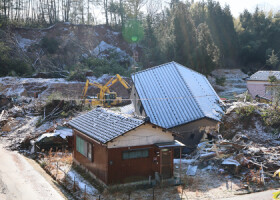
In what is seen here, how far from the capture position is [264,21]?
60281 mm

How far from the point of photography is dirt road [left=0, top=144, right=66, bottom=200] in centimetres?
1280

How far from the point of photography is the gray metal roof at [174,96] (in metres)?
20.1

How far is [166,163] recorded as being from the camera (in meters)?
14.3

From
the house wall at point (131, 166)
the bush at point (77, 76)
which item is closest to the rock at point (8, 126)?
the house wall at point (131, 166)

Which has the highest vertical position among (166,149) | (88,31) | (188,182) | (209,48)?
(88,31)

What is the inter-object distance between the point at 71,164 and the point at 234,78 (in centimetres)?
4292

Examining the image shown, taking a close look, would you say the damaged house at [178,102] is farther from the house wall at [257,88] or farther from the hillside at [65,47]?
the hillside at [65,47]

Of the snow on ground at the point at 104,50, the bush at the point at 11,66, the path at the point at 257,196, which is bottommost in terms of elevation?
the path at the point at 257,196

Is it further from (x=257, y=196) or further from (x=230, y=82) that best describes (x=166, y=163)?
(x=230, y=82)

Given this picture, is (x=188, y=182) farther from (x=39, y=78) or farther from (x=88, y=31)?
(x=88, y=31)

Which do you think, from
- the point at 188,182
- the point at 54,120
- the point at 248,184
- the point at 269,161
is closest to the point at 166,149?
the point at 188,182

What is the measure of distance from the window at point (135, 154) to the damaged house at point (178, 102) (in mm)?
5681

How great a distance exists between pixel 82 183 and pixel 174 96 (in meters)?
10.3

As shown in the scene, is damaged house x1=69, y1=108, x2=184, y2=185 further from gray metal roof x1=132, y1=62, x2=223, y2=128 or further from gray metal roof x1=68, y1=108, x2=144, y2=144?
gray metal roof x1=132, y1=62, x2=223, y2=128
